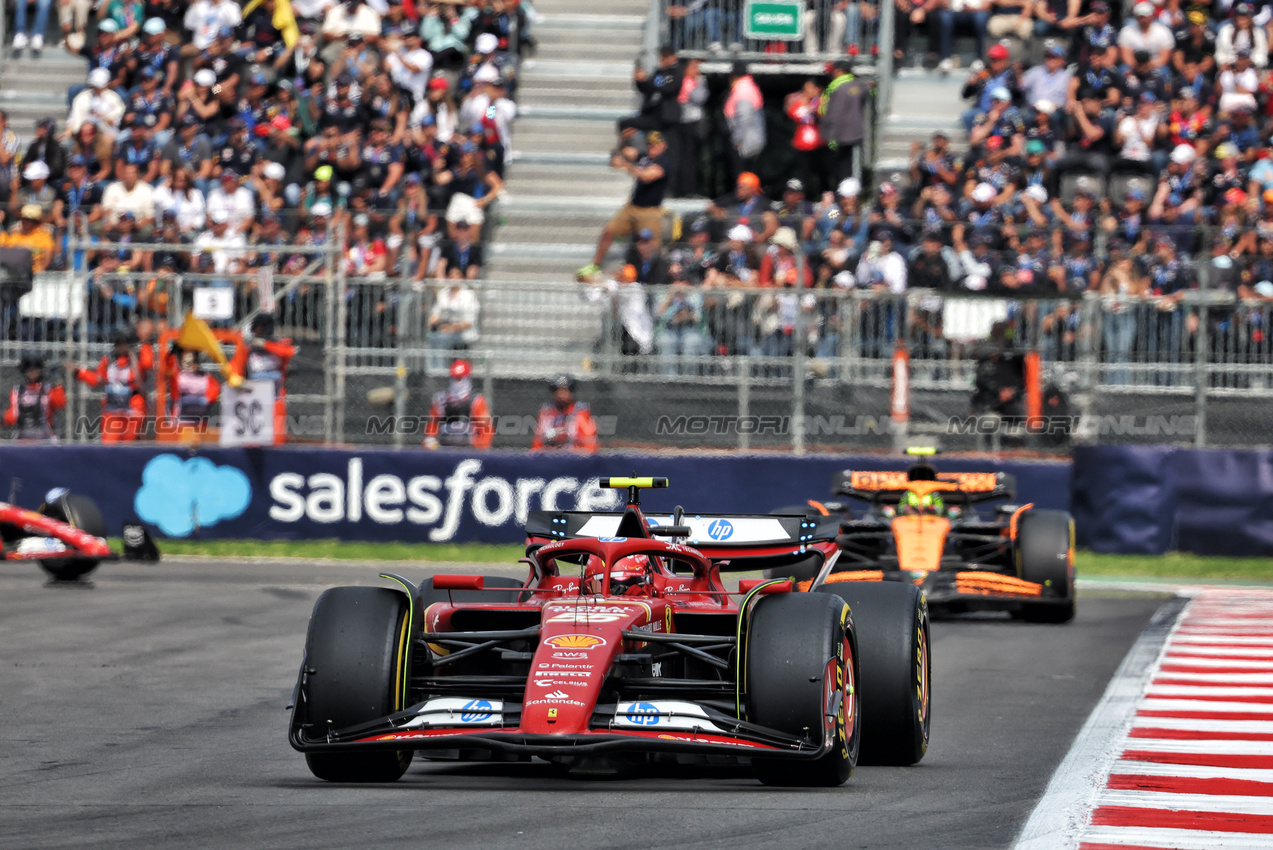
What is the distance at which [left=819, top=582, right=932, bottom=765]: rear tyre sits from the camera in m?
7.47

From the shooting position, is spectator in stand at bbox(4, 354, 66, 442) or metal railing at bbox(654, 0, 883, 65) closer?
spectator in stand at bbox(4, 354, 66, 442)

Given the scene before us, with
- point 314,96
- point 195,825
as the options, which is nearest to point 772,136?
point 314,96

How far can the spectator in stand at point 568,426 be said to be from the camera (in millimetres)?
19797

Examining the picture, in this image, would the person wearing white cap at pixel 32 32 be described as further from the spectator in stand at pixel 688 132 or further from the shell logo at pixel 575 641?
the shell logo at pixel 575 641

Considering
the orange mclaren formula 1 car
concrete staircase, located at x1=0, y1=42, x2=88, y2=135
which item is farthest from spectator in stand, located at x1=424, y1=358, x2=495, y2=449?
concrete staircase, located at x1=0, y1=42, x2=88, y2=135

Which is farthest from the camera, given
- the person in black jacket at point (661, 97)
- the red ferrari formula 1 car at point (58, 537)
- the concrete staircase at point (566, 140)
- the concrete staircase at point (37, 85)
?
the concrete staircase at point (37, 85)

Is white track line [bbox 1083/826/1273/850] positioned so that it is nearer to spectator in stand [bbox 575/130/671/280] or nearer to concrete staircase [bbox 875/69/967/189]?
spectator in stand [bbox 575/130/671/280]

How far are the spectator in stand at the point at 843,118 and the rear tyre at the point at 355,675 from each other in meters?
18.9

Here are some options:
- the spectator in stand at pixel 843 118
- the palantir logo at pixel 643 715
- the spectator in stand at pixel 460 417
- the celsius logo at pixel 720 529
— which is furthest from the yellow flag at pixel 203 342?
the palantir logo at pixel 643 715

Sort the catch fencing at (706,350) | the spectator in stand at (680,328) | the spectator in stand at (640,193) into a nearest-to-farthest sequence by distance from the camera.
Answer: the catch fencing at (706,350)
the spectator in stand at (680,328)
the spectator in stand at (640,193)

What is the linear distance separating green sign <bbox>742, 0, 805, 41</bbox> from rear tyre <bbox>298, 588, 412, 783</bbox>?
20.4 meters

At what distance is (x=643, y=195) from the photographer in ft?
77.3

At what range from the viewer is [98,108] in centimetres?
2609

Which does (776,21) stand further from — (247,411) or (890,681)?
(890,681)
